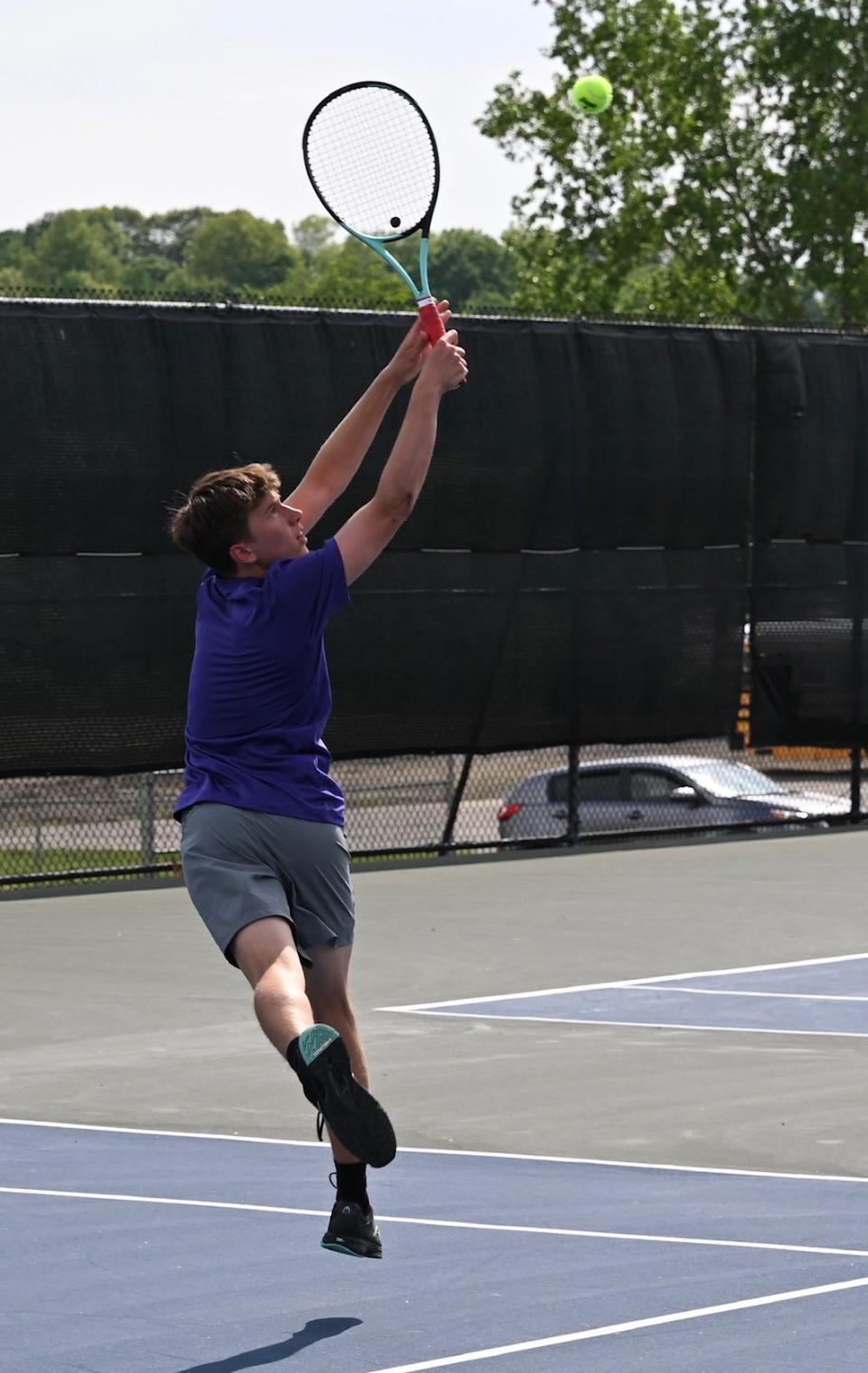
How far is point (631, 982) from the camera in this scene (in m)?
8.73

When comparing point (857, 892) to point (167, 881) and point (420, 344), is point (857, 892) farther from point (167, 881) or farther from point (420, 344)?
point (420, 344)

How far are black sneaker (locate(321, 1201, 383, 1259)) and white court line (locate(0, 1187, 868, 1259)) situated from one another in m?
0.69

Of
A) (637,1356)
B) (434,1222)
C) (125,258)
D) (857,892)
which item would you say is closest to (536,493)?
(857,892)

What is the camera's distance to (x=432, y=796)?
41.5ft

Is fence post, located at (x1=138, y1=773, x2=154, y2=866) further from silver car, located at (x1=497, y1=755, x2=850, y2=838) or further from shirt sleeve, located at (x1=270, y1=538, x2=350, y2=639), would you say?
shirt sleeve, located at (x1=270, y1=538, x2=350, y2=639)

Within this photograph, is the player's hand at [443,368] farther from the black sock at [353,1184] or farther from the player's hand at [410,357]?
the black sock at [353,1184]

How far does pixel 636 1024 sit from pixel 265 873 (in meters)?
3.66

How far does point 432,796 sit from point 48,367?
3.36 m

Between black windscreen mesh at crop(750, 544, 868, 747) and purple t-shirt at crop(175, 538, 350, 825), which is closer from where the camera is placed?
purple t-shirt at crop(175, 538, 350, 825)

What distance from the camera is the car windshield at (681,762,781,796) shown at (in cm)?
1420

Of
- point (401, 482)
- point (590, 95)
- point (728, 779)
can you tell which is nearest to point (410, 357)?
point (401, 482)

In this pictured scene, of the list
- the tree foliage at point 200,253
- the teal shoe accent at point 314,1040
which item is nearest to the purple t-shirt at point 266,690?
the teal shoe accent at point 314,1040

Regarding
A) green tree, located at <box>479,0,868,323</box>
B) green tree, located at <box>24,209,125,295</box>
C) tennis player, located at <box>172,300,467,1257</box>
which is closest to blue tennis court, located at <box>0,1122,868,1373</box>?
tennis player, located at <box>172,300,467,1257</box>

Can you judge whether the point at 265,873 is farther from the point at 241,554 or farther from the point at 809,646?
the point at 809,646
